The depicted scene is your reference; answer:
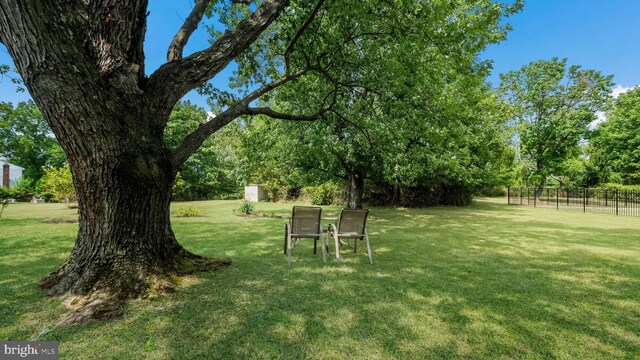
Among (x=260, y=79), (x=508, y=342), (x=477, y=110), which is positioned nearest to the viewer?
(x=508, y=342)

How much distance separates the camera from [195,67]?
408 centimetres

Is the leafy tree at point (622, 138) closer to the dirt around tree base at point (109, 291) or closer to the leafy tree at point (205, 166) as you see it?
the leafy tree at point (205, 166)

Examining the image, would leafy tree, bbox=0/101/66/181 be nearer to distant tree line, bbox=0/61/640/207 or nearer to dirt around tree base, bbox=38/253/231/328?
distant tree line, bbox=0/61/640/207

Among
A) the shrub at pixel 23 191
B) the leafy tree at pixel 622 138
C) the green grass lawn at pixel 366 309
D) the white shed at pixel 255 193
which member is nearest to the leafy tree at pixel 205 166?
the white shed at pixel 255 193

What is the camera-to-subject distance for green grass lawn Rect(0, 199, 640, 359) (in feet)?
8.52

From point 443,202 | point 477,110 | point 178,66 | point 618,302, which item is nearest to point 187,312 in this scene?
point 178,66

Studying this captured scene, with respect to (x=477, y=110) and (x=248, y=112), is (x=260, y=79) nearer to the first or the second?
(x=248, y=112)

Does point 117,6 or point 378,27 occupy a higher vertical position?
point 378,27

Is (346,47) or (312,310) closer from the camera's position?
(312,310)

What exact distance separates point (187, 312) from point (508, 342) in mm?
3185

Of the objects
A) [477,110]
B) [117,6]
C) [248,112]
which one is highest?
[477,110]

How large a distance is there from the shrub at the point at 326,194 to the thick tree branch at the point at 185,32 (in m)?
17.8

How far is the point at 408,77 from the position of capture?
6992 mm

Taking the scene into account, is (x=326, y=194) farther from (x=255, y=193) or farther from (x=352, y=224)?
(x=352, y=224)
